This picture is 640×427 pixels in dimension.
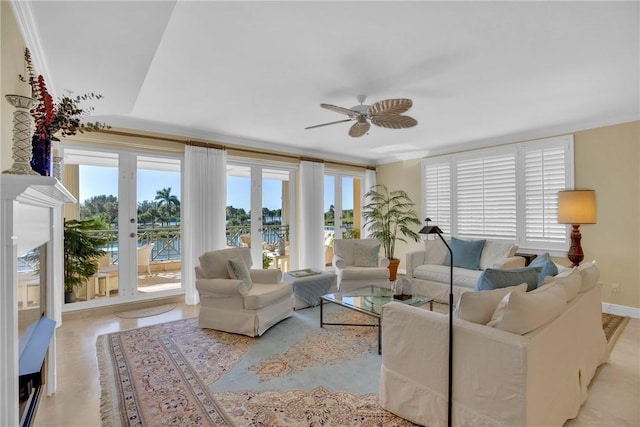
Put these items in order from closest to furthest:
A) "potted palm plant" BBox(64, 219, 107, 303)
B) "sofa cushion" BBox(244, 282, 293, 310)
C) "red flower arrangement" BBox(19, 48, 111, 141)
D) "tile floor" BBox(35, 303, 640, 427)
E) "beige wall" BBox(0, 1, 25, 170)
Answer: "beige wall" BBox(0, 1, 25, 170) → "red flower arrangement" BBox(19, 48, 111, 141) → "tile floor" BBox(35, 303, 640, 427) → "sofa cushion" BBox(244, 282, 293, 310) → "potted palm plant" BBox(64, 219, 107, 303)

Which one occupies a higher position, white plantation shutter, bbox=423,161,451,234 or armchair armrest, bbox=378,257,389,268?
white plantation shutter, bbox=423,161,451,234

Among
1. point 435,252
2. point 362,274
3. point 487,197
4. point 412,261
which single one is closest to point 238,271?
point 362,274

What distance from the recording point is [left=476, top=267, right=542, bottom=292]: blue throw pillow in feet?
6.98

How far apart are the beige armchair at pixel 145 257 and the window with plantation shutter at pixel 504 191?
4.84 m

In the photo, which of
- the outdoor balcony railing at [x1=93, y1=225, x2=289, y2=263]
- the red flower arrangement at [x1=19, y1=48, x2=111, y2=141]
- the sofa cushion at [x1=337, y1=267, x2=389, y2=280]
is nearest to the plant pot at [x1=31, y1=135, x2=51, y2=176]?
the red flower arrangement at [x1=19, y1=48, x2=111, y2=141]

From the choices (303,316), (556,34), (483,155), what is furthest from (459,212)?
(556,34)

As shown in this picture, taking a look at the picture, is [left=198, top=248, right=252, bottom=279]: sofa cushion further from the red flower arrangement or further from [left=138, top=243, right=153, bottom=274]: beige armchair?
the red flower arrangement

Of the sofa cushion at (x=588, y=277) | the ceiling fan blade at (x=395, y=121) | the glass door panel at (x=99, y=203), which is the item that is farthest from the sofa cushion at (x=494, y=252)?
the glass door panel at (x=99, y=203)

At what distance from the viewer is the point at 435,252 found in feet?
16.8

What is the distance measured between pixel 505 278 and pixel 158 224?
14.3 feet

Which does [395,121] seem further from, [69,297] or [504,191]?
[69,297]

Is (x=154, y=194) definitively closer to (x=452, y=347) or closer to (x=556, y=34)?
(x=452, y=347)

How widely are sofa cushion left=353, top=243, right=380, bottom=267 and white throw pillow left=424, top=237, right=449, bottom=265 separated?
86 centimetres

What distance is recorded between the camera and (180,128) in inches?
179
